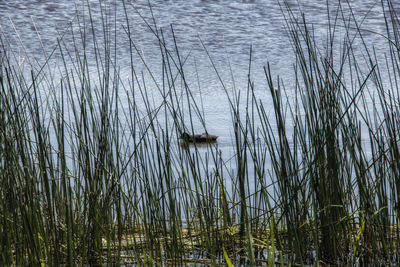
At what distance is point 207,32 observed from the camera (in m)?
5.67

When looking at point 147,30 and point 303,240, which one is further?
point 147,30

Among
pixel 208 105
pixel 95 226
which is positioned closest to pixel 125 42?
pixel 208 105

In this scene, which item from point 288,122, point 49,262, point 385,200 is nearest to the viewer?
point 49,262

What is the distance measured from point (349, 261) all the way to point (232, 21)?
14.8ft

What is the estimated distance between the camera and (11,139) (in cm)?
146

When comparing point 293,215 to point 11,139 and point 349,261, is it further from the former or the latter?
point 11,139

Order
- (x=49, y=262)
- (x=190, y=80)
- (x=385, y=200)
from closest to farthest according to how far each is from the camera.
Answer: (x=49, y=262)
(x=385, y=200)
(x=190, y=80)

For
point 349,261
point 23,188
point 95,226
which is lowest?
point 349,261

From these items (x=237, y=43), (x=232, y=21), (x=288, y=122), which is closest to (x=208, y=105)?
(x=288, y=122)

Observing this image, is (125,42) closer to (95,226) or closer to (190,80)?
(190,80)

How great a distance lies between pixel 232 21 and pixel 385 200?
14.8 feet

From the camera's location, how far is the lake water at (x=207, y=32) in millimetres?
4832

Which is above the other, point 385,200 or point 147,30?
point 385,200

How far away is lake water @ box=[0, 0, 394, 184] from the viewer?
4832 mm
